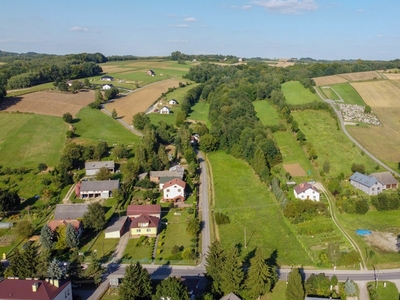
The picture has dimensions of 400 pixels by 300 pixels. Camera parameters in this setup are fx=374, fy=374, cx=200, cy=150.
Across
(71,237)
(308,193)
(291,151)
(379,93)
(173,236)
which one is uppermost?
(379,93)

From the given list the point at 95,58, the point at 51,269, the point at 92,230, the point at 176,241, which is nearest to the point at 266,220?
the point at 176,241

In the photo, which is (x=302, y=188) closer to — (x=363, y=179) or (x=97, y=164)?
(x=363, y=179)

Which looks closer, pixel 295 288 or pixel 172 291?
pixel 172 291

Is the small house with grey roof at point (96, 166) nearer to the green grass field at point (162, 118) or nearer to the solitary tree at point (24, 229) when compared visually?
the solitary tree at point (24, 229)

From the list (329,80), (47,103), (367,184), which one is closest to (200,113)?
(47,103)

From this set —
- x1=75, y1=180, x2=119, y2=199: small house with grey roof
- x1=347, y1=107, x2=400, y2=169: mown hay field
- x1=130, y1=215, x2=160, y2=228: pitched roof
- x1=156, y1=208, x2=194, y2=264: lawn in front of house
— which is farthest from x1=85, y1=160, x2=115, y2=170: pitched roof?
x1=347, y1=107, x2=400, y2=169: mown hay field

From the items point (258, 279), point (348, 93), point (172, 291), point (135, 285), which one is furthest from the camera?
point (348, 93)
